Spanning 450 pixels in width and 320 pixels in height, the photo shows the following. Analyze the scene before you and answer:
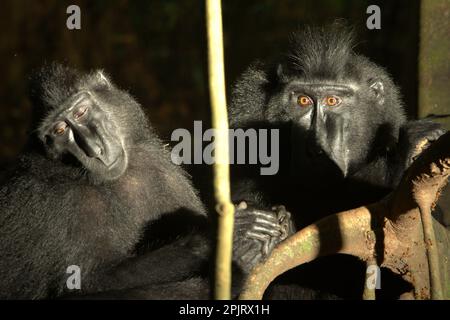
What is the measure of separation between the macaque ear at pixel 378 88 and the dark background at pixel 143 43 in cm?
574

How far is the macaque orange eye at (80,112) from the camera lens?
5459mm

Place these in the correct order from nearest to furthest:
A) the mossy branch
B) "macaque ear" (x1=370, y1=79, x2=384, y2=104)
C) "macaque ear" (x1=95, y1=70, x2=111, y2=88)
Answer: the mossy branch < "macaque ear" (x1=95, y1=70, x2=111, y2=88) < "macaque ear" (x1=370, y1=79, x2=384, y2=104)

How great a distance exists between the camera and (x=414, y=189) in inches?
155

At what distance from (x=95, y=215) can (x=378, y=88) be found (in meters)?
2.69

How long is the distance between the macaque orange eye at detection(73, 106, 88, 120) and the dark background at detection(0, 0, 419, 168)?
7101 mm

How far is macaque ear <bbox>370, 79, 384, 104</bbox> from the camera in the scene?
6498 mm

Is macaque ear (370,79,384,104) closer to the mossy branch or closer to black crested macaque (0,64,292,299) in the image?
black crested macaque (0,64,292,299)

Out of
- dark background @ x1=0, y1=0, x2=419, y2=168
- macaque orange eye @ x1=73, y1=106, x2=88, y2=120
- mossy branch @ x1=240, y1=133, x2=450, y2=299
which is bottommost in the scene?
mossy branch @ x1=240, y1=133, x2=450, y2=299

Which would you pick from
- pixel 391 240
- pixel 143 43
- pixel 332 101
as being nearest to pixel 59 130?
pixel 332 101

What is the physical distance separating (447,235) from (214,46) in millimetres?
2550

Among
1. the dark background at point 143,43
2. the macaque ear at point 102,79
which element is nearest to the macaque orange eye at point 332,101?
the macaque ear at point 102,79

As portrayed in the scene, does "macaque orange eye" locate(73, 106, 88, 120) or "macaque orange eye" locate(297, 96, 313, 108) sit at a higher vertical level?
"macaque orange eye" locate(297, 96, 313, 108)

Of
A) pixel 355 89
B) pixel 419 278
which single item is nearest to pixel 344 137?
pixel 355 89

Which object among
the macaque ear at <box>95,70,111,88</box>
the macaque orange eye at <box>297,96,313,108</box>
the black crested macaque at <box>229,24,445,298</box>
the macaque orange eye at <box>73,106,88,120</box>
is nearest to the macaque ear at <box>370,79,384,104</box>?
the black crested macaque at <box>229,24,445,298</box>
